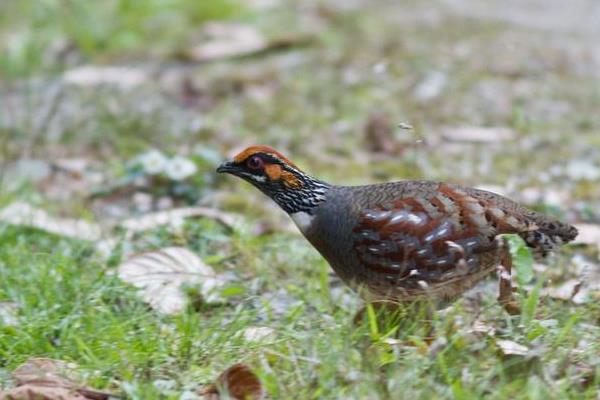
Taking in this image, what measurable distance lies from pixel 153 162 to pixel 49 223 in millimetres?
838

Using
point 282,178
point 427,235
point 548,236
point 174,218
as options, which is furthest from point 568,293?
point 174,218

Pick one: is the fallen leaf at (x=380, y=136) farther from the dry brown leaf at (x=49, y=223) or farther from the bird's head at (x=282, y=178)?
the bird's head at (x=282, y=178)

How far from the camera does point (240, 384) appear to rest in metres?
3.72

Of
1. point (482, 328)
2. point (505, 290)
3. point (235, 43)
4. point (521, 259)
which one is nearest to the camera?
point (482, 328)

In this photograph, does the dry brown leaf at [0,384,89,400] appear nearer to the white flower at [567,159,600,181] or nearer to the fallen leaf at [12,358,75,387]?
the fallen leaf at [12,358,75,387]

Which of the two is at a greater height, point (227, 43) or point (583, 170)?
point (227, 43)

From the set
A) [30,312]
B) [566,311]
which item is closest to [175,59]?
[30,312]

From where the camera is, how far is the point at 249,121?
7508mm

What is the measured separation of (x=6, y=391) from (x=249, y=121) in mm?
3959

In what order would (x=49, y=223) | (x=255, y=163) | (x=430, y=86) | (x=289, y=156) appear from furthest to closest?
(x=430, y=86) → (x=289, y=156) → (x=49, y=223) → (x=255, y=163)

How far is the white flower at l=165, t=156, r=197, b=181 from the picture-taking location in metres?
6.33

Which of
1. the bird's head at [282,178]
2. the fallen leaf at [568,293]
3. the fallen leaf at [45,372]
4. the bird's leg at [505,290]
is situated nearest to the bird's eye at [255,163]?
the bird's head at [282,178]

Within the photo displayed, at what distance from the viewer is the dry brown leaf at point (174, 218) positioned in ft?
18.8

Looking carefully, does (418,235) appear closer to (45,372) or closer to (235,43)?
(45,372)
